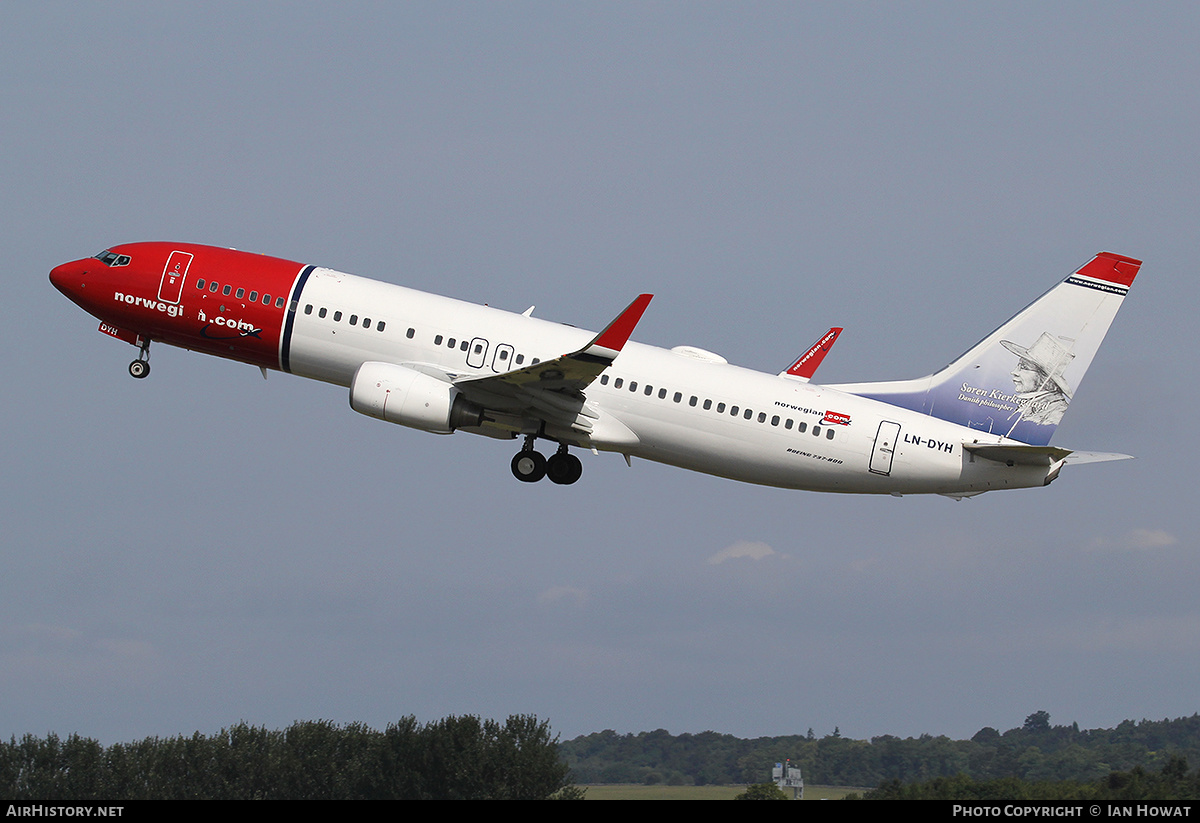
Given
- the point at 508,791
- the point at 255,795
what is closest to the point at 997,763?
the point at 508,791

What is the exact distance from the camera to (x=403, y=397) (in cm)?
4344

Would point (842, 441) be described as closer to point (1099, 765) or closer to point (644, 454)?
point (644, 454)

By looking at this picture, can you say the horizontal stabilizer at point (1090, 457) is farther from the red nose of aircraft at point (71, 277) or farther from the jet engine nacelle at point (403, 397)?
the red nose of aircraft at point (71, 277)

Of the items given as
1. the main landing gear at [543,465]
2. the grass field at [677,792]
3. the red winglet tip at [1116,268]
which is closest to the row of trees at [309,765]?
the grass field at [677,792]

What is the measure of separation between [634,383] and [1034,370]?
13303 mm

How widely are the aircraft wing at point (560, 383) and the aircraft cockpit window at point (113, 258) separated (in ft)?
41.2

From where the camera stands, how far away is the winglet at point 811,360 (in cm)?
4906

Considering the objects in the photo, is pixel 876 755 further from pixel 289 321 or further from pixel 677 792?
pixel 289 321

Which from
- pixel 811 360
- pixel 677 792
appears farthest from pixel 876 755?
pixel 811 360

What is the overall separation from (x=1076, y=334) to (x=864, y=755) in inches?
2683

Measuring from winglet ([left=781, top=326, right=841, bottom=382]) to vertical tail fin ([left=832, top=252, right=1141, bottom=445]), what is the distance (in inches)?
83.6

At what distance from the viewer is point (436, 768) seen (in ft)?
262

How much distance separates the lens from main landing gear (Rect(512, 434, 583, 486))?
4706 centimetres

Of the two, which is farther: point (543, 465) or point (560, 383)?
point (543, 465)
